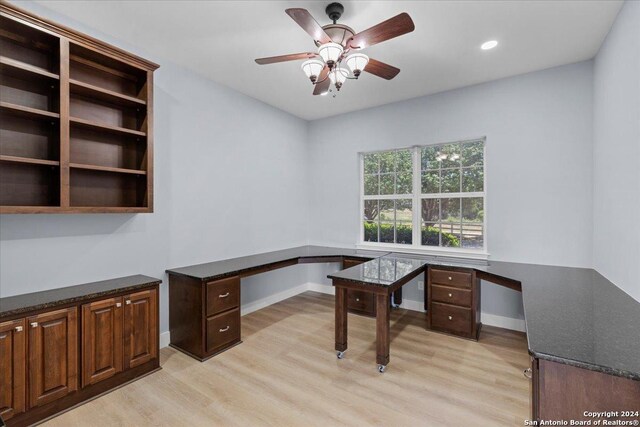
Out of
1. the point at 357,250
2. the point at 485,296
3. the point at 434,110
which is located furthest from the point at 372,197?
the point at 485,296

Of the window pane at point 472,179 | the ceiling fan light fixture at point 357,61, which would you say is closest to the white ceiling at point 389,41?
the ceiling fan light fixture at point 357,61

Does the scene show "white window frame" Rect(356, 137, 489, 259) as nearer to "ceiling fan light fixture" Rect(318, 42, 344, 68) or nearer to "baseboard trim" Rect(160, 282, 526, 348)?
"baseboard trim" Rect(160, 282, 526, 348)

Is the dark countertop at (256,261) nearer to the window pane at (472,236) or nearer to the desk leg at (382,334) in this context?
the window pane at (472,236)

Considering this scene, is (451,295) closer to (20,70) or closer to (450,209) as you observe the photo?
(450,209)

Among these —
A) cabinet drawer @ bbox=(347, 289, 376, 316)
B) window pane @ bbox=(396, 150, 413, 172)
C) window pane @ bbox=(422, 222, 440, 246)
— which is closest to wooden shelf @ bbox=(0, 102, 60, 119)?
cabinet drawer @ bbox=(347, 289, 376, 316)

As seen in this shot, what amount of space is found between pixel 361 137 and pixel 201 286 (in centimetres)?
313

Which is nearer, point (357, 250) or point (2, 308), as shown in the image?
point (2, 308)

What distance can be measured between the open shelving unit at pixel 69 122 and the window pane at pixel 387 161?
3.10m

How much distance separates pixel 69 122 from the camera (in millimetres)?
2346

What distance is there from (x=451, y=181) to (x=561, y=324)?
2689mm

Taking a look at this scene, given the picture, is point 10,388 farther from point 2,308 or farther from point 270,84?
point 270,84

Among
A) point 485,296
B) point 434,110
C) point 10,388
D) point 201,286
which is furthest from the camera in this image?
point 434,110

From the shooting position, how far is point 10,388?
1.89 meters

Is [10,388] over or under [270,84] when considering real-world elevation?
under
